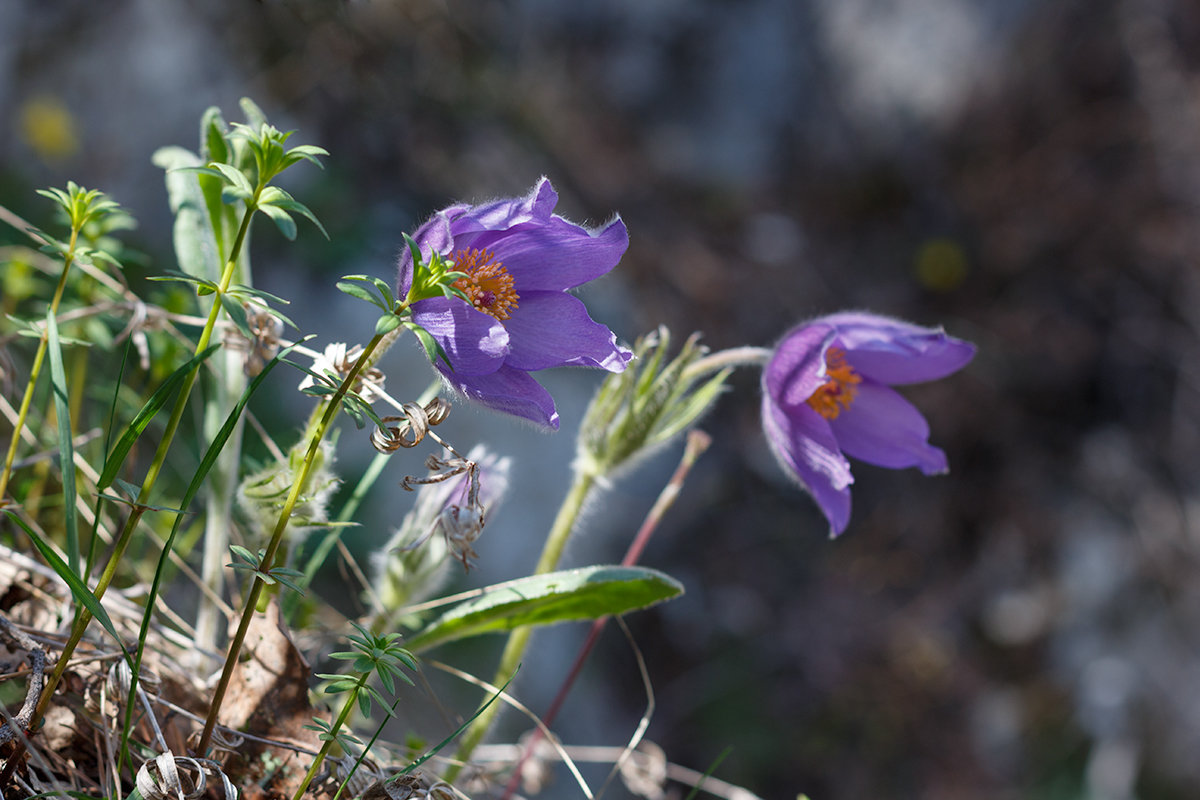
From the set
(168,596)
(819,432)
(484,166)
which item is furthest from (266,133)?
(484,166)

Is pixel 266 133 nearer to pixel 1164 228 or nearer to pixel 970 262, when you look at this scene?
pixel 970 262

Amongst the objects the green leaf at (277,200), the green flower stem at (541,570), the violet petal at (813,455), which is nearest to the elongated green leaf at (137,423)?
the green leaf at (277,200)

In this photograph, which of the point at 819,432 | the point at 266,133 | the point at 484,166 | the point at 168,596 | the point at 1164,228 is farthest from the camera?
the point at 1164,228

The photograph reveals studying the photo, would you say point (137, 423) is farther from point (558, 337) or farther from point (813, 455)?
point (813, 455)

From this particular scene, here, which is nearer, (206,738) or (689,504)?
(206,738)

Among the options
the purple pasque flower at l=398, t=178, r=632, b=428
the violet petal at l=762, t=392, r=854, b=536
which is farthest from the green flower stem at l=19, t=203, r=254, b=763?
the violet petal at l=762, t=392, r=854, b=536

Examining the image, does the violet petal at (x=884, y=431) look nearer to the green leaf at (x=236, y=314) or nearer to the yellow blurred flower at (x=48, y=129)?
the green leaf at (x=236, y=314)
